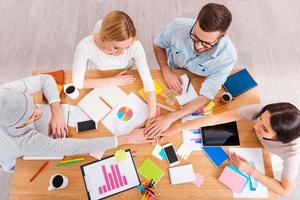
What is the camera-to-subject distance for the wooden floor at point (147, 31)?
3252mm

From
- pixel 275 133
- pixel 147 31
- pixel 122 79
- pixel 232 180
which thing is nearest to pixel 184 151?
pixel 232 180

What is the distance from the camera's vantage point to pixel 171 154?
1.89 metres

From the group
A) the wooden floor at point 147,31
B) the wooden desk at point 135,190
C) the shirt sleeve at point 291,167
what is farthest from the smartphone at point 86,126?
the wooden floor at point 147,31

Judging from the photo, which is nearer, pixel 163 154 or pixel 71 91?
pixel 163 154

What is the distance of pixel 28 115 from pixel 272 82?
2575mm

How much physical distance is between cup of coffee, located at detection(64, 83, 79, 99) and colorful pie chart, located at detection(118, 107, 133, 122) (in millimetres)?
317

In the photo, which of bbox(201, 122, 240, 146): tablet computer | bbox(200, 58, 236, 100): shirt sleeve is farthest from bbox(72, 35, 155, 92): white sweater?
bbox(201, 122, 240, 146): tablet computer

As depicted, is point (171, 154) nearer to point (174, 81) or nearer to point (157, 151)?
point (157, 151)

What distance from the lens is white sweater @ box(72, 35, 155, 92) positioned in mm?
2039

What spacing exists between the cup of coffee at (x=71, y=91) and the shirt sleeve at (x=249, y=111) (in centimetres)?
107

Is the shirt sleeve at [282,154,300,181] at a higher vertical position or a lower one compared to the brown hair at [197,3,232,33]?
lower

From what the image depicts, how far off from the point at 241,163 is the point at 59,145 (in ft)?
3.61

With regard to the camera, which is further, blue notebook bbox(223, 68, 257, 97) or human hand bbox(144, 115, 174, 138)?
blue notebook bbox(223, 68, 257, 97)

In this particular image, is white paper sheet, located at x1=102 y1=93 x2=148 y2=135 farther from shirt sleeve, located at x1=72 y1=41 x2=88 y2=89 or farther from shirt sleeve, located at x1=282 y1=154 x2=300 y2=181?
shirt sleeve, located at x1=282 y1=154 x2=300 y2=181
